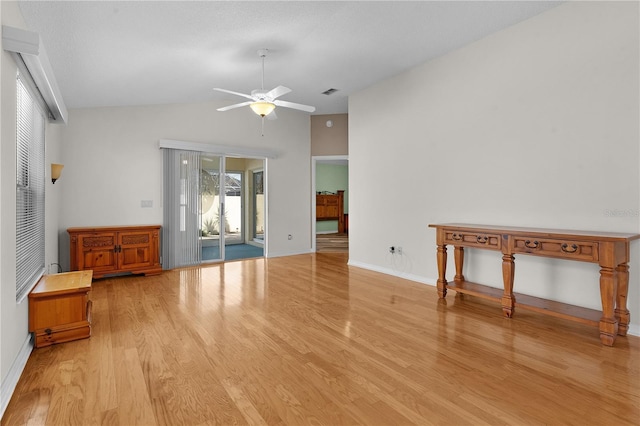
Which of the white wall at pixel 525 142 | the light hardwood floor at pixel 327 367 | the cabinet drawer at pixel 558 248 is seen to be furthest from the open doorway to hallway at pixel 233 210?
the cabinet drawer at pixel 558 248

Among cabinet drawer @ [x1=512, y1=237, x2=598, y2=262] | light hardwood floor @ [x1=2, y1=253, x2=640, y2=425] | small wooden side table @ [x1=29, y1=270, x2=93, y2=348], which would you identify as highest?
cabinet drawer @ [x1=512, y1=237, x2=598, y2=262]

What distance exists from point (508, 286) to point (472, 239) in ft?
1.83

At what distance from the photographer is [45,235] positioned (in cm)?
366

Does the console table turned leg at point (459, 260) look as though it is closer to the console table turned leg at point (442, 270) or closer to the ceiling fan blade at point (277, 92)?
the console table turned leg at point (442, 270)

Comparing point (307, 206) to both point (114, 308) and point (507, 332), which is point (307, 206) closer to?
point (114, 308)

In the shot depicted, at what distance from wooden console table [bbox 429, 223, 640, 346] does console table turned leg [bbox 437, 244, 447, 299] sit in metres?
0.14

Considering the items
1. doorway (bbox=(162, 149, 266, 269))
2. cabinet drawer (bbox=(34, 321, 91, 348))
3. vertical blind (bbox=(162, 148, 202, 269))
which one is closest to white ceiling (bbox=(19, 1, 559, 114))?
vertical blind (bbox=(162, 148, 202, 269))

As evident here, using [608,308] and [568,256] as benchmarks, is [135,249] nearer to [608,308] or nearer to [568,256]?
[568,256]

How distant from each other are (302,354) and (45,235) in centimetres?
323

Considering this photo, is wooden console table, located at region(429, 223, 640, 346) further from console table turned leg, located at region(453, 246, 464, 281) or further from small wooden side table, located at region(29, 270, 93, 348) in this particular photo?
small wooden side table, located at region(29, 270, 93, 348)

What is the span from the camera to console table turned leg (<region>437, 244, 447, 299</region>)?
12.5 ft

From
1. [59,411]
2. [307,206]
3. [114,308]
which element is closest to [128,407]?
[59,411]

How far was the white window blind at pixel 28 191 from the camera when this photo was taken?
2457 mm

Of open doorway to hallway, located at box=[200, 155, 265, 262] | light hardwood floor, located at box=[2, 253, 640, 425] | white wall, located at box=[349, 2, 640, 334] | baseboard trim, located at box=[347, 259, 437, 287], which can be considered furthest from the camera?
open doorway to hallway, located at box=[200, 155, 265, 262]
